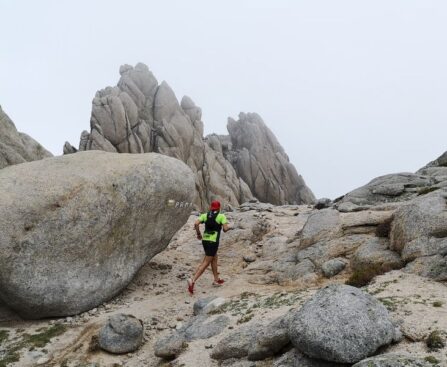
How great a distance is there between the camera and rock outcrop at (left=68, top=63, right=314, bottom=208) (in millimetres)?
72625

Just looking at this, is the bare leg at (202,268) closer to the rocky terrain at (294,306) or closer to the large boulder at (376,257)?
the rocky terrain at (294,306)

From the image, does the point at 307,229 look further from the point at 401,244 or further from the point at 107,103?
the point at 107,103

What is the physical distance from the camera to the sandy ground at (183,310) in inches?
392

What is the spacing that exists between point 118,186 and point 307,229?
903cm

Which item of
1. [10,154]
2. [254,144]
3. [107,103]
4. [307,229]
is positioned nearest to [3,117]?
[10,154]

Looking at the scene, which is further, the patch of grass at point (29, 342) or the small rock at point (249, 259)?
the small rock at point (249, 259)

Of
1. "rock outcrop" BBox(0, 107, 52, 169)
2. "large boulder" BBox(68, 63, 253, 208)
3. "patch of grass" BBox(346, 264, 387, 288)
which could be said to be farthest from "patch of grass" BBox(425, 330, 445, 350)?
"large boulder" BBox(68, 63, 253, 208)

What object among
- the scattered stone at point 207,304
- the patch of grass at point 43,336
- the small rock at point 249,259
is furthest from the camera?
the small rock at point 249,259

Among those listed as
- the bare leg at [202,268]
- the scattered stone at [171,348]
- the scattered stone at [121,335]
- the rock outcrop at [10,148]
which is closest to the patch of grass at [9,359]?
the scattered stone at [121,335]

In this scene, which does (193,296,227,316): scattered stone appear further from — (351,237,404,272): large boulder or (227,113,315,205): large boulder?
(227,113,315,205): large boulder

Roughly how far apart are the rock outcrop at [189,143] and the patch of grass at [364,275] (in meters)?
54.8

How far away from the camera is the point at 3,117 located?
1304 inches

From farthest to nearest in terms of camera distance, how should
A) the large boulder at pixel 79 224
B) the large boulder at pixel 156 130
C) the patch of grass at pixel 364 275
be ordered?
1. the large boulder at pixel 156 130
2. the large boulder at pixel 79 224
3. the patch of grass at pixel 364 275

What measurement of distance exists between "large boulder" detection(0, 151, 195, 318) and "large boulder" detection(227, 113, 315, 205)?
69253 millimetres
